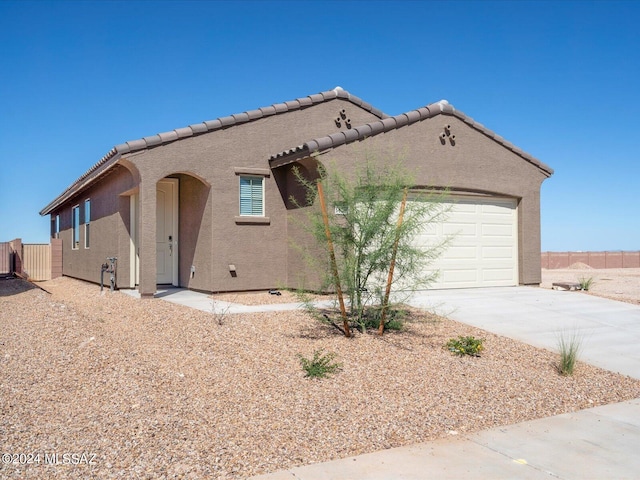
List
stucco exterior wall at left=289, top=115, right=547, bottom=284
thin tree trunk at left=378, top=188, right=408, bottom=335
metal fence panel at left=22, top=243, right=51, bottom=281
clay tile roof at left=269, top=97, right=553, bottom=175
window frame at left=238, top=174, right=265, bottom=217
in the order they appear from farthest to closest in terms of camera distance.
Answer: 1. metal fence panel at left=22, top=243, right=51, bottom=281
2. window frame at left=238, top=174, right=265, bottom=217
3. stucco exterior wall at left=289, top=115, right=547, bottom=284
4. clay tile roof at left=269, top=97, right=553, bottom=175
5. thin tree trunk at left=378, top=188, right=408, bottom=335

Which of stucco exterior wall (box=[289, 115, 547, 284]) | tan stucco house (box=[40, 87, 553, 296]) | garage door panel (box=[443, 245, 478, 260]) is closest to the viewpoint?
tan stucco house (box=[40, 87, 553, 296])

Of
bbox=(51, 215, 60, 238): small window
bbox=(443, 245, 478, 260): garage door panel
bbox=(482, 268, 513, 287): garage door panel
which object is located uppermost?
bbox=(51, 215, 60, 238): small window

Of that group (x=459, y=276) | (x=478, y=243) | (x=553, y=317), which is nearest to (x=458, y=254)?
(x=459, y=276)

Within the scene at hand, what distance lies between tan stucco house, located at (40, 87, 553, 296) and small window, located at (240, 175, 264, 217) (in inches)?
1.0

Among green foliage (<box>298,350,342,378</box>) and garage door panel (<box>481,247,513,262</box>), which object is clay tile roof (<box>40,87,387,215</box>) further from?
green foliage (<box>298,350,342,378</box>)

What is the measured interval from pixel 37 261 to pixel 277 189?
1516 cm

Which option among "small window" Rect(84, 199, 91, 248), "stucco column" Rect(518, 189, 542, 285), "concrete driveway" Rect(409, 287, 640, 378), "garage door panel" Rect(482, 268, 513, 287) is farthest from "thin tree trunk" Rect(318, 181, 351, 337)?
"small window" Rect(84, 199, 91, 248)

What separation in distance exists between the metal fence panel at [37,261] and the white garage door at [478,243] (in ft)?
58.4

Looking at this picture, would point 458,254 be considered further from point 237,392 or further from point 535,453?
point 535,453

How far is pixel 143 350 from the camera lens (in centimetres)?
789

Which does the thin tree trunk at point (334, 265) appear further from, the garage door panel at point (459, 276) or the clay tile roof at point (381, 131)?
the garage door panel at point (459, 276)

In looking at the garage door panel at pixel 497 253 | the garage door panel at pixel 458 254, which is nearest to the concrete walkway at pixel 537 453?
the garage door panel at pixel 458 254

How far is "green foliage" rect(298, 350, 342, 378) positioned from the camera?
6.94 meters

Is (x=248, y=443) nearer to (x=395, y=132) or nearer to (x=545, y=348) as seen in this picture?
(x=545, y=348)
